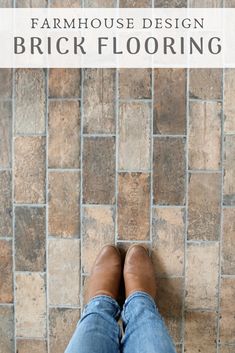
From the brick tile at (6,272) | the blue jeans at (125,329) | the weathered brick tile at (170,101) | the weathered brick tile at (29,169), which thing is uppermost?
the weathered brick tile at (170,101)

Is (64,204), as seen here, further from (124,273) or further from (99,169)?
(124,273)

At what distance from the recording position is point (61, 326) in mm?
1411

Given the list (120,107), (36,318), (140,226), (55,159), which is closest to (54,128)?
(55,159)

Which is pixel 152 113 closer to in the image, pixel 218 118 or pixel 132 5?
pixel 218 118

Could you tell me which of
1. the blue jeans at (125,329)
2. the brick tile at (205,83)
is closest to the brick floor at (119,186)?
the brick tile at (205,83)

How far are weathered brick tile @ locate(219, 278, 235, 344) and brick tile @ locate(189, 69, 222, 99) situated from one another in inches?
24.5

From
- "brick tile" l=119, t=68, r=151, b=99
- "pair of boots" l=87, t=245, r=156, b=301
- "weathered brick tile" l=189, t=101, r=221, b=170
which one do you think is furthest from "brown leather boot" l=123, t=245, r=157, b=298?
"brick tile" l=119, t=68, r=151, b=99

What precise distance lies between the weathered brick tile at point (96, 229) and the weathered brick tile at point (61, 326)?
8.0 inches

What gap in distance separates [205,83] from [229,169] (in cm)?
30

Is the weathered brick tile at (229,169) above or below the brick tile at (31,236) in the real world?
above

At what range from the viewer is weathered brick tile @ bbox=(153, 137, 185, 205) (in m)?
1.34

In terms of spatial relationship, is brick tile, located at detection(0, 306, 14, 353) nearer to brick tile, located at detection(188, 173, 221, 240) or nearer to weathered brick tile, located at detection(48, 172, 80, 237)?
weathered brick tile, located at detection(48, 172, 80, 237)

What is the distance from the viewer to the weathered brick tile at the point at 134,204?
136cm

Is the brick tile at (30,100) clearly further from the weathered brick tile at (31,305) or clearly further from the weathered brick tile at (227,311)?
the weathered brick tile at (227,311)
